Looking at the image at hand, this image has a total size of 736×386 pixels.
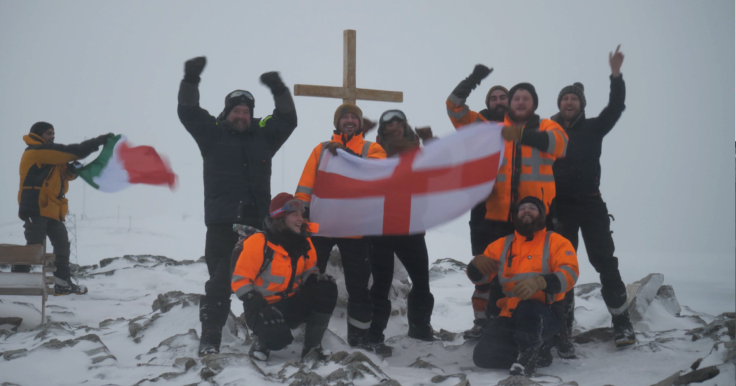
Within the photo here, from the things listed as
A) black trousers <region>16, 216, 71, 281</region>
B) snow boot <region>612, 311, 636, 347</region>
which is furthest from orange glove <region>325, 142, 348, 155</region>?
black trousers <region>16, 216, 71, 281</region>

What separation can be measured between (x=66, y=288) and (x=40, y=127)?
2118 mm

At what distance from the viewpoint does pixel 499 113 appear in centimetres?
420

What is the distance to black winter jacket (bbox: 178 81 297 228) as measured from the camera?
393 centimetres

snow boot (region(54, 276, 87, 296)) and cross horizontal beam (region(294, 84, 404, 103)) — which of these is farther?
snow boot (region(54, 276, 87, 296))

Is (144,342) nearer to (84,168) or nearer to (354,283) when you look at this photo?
(354,283)

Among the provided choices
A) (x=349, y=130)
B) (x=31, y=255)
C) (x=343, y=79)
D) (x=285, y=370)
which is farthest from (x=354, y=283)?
(x=31, y=255)

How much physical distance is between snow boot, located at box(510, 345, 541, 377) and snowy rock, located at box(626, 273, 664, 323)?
1973 millimetres

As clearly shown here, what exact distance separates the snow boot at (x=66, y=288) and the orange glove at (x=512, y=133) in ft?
18.7

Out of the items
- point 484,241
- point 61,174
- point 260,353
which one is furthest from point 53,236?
point 484,241

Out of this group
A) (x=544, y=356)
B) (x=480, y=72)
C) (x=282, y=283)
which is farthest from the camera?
(x=480, y=72)

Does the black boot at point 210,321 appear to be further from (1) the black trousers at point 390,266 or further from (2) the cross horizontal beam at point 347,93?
(2) the cross horizontal beam at point 347,93

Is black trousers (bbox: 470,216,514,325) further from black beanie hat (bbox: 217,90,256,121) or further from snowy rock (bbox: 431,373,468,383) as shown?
black beanie hat (bbox: 217,90,256,121)

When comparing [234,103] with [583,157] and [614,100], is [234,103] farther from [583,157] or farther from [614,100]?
[614,100]

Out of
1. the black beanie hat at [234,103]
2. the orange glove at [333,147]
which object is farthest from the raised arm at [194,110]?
the orange glove at [333,147]
